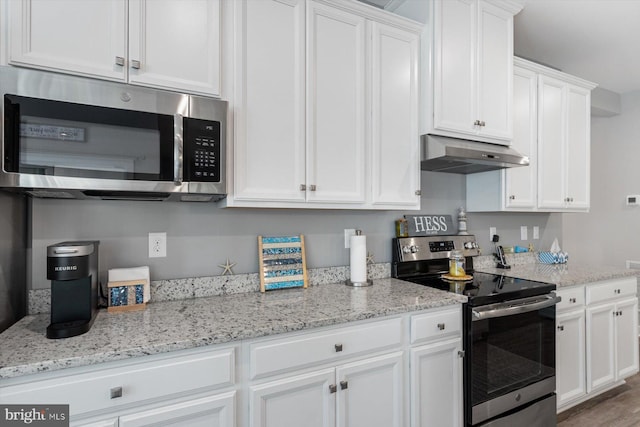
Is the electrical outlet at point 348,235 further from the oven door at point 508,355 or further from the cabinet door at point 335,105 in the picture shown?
the oven door at point 508,355

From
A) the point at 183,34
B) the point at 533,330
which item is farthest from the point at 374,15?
the point at 533,330

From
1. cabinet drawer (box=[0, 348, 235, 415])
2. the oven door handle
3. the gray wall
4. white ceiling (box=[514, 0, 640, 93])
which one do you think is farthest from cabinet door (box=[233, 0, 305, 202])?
the gray wall

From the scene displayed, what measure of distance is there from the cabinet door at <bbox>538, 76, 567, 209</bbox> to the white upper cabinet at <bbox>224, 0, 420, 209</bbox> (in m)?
1.33

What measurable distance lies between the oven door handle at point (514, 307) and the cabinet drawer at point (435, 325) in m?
0.09

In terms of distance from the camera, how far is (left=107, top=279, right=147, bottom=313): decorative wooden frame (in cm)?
147

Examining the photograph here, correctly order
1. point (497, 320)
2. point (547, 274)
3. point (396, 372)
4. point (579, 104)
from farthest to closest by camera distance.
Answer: point (579, 104) < point (547, 274) < point (497, 320) < point (396, 372)

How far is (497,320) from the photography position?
181 cm

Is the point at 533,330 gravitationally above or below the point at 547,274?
below

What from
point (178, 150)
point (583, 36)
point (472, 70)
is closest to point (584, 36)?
point (583, 36)

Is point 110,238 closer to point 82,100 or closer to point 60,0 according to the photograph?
point 82,100

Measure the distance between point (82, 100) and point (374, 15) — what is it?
1.50 meters

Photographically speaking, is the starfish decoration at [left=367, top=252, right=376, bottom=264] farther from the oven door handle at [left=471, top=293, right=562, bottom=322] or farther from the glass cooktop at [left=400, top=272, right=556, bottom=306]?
the oven door handle at [left=471, top=293, right=562, bottom=322]

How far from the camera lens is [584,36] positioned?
2701 millimetres

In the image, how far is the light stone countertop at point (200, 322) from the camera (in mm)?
1042
